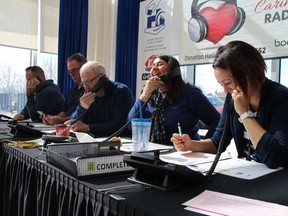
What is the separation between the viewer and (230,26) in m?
2.83

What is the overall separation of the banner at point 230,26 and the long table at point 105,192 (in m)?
1.76

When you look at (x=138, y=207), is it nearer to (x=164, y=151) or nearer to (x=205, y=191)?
(x=205, y=191)

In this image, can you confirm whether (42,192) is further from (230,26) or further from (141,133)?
(230,26)

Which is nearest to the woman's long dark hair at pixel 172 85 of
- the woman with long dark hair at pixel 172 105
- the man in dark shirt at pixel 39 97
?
the woman with long dark hair at pixel 172 105

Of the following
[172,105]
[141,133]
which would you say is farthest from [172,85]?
[141,133]

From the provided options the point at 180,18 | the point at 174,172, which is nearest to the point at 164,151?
the point at 174,172

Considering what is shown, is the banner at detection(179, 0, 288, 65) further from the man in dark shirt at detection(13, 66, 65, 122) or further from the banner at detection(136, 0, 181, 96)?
the man in dark shirt at detection(13, 66, 65, 122)

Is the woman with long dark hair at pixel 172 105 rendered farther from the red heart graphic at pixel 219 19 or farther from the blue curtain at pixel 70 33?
the blue curtain at pixel 70 33

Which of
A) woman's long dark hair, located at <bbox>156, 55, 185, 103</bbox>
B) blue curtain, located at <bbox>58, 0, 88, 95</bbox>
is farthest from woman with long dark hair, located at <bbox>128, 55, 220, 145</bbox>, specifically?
blue curtain, located at <bbox>58, 0, 88, 95</bbox>

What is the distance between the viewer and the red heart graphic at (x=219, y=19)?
9.26 ft

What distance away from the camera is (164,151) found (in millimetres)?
1297

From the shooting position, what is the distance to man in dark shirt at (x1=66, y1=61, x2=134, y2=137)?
2207 mm

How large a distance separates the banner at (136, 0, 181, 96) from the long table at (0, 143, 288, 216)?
2.56m

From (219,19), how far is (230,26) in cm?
16
